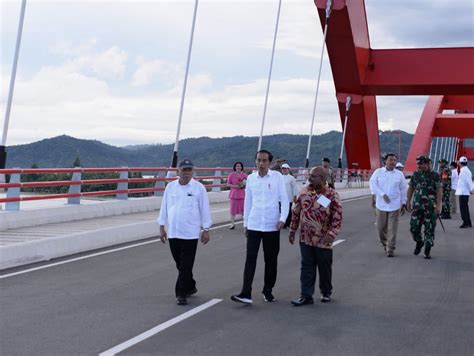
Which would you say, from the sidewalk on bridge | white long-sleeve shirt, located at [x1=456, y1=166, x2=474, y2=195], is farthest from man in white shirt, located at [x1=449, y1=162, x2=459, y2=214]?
the sidewalk on bridge

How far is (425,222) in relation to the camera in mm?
13188

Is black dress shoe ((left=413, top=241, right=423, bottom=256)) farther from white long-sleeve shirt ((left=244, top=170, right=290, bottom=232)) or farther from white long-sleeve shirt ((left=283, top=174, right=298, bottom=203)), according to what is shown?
white long-sleeve shirt ((left=244, top=170, right=290, bottom=232))

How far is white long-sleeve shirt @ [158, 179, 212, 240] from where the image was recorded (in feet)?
28.2

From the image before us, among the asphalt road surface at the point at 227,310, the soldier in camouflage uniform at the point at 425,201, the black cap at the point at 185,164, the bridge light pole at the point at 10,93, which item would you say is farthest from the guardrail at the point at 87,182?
the soldier in camouflage uniform at the point at 425,201

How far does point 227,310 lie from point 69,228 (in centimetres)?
692

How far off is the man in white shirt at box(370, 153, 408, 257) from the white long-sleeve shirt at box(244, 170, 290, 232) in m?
4.87

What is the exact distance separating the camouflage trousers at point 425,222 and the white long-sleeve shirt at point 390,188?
13.3 inches

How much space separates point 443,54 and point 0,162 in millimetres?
25531

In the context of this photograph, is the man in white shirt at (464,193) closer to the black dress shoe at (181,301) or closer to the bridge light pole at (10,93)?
the bridge light pole at (10,93)

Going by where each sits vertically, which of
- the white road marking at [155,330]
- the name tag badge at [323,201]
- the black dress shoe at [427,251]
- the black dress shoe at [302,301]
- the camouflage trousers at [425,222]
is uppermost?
the name tag badge at [323,201]

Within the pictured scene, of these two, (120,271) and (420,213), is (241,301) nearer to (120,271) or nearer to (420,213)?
(120,271)

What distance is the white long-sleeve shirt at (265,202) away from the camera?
870 centimetres

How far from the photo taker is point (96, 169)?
16984 millimetres

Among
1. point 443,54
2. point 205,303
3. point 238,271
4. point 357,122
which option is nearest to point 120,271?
point 238,271
